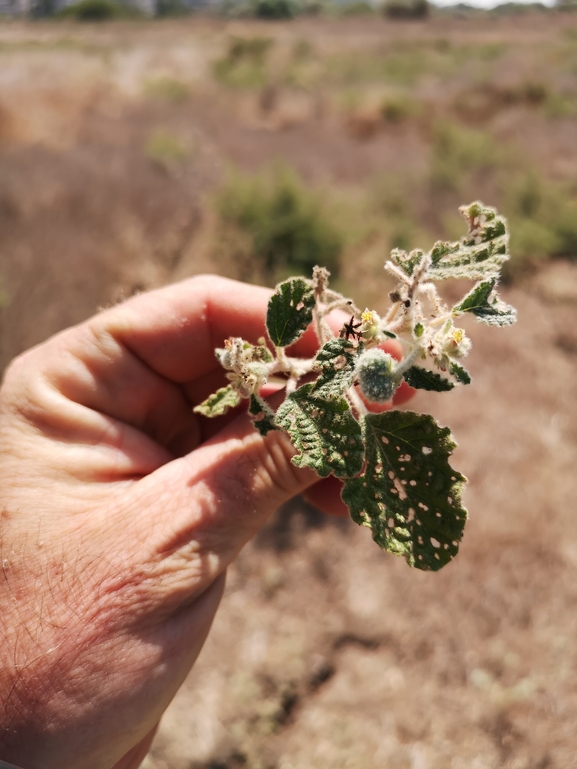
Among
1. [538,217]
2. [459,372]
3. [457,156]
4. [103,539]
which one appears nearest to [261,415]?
[459,372]

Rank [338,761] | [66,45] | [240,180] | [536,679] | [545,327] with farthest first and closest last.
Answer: [66,45]
[240,180]
[545,327]
[536,679]
[338,761]

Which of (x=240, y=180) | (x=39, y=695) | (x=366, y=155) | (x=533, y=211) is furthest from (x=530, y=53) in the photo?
(x=39, y=695)

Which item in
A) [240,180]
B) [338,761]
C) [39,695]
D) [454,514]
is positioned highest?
[454,514]

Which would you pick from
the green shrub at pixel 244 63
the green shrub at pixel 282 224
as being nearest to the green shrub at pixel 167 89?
the green shrub at pixel 244 63

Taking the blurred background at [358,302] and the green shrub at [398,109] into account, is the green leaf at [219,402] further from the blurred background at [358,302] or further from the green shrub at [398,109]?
the green shrub at [398,109]

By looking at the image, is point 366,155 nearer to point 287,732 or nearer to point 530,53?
point 287,732

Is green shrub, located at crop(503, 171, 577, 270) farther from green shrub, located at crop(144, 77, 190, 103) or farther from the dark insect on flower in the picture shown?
green shrub, located at crop(144, 77, 190, 103)
